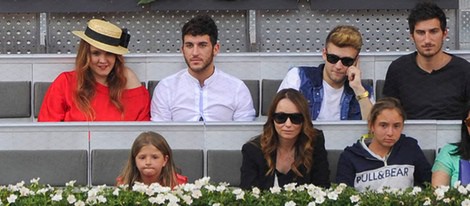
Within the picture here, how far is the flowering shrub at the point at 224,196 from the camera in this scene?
5125 mm

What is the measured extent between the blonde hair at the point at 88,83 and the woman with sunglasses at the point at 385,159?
1.70 meters

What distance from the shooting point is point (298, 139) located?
250 inches

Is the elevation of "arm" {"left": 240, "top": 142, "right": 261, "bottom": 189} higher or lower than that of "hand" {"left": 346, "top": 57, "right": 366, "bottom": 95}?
lower

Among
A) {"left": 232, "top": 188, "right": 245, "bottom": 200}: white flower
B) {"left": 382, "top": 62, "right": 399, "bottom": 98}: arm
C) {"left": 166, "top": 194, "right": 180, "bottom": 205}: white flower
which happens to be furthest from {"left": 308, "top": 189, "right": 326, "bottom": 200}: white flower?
{"left": 382, "top": 62, "right": 399, "bottom": 98}: arm

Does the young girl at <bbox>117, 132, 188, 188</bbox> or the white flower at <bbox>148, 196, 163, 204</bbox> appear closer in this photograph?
the white flower at <bbox>148, 196, 163, 204</bbox>

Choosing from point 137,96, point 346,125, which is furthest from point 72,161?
point 346,125

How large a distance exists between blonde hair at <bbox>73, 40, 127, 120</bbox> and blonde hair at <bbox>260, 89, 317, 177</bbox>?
4.35ft

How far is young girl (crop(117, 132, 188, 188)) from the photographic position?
605 cm


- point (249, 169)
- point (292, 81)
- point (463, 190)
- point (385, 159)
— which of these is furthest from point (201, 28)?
point (463, 190)

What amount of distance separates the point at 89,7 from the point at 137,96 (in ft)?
6.07

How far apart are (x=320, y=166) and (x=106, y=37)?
6.34ft

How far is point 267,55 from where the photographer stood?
8.16m

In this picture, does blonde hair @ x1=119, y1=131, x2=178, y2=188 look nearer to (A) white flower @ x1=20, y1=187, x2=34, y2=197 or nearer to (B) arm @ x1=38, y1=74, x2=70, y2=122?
(A) white flower @ x1=20, y1=187, x2=34, y2=197

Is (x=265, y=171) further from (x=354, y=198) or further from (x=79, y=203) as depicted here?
(x=79, y=203)
